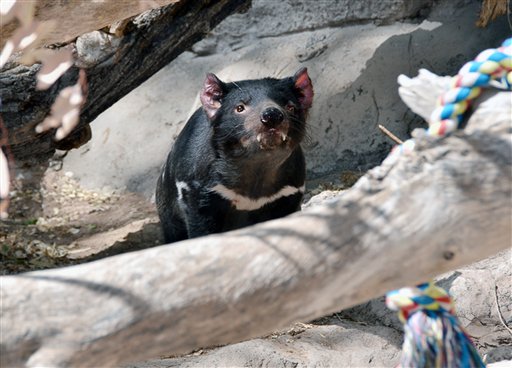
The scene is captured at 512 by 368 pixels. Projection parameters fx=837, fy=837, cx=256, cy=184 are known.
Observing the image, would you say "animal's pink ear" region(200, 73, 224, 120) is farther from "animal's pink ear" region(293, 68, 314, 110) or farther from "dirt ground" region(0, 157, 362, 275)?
"dirt ground" region(0, 157, 362, 275)

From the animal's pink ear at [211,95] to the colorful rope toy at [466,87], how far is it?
3181 millimetres

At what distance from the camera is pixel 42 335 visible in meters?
1.57

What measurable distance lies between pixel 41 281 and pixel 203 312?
32 centimetres

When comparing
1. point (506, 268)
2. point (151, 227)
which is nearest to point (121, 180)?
point (151, 227)

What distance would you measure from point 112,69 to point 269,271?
12.4 ft

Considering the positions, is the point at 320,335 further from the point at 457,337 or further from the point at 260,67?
the point at 260,67

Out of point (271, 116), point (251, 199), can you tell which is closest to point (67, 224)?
point (251, 199)

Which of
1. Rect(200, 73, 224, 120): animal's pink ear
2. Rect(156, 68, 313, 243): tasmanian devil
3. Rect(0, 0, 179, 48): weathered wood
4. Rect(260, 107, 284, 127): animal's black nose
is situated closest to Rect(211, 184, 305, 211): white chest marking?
Rect(156, 68, 313, 243): tasmanian devil

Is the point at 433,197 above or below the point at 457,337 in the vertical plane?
above

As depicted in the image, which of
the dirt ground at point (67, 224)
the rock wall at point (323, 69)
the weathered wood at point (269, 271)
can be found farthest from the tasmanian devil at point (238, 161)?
the weathered wood at point (269, 271)

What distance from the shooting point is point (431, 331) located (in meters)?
1.81

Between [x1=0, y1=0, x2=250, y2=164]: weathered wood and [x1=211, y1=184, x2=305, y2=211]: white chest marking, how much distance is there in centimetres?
101

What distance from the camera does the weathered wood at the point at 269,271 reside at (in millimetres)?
1576

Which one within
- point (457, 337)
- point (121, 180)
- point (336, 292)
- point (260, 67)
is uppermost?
point (336, 292)
